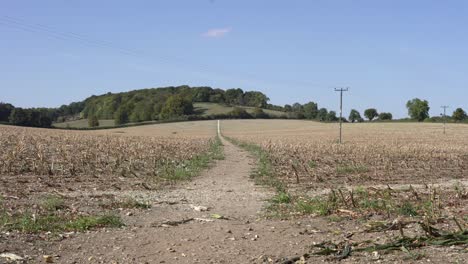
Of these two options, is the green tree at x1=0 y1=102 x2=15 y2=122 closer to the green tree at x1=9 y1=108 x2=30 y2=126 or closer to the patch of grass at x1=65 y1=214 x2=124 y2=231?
the green tree at x1=9 y1=108 x2=30 y2=126

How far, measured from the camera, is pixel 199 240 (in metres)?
8.27

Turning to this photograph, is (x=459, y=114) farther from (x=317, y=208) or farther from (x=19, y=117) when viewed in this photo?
(x=317, y=208)

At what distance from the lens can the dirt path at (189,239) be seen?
738 centimetres

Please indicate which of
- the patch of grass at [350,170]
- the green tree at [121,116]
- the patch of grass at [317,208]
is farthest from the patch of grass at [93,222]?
the green tree at [121,116]

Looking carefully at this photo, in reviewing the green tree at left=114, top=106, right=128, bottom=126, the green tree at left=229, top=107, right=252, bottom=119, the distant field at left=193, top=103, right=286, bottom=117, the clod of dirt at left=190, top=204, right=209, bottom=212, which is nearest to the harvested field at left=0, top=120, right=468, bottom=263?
the clod of dirt at left=190, top=204, right=209, bottom=212

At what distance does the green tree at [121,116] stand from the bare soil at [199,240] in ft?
449

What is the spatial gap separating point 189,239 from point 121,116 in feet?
466

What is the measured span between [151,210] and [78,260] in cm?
417

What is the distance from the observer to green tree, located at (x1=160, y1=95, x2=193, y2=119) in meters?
137

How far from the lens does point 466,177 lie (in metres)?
20.8

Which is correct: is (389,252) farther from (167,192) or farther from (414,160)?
(414,160)

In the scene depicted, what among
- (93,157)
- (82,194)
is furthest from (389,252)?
(93,157)

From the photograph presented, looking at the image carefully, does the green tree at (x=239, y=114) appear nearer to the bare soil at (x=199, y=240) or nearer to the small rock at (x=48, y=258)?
the bare soil at (x=199, y=240)

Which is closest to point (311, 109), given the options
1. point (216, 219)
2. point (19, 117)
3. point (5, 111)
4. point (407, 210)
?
point (5, 111)
